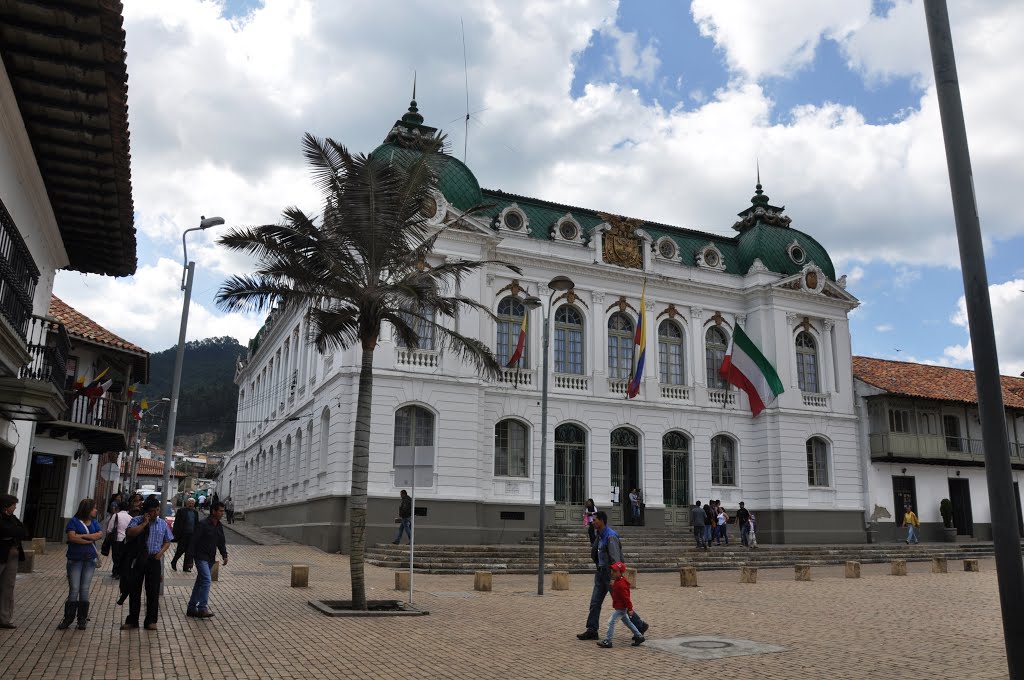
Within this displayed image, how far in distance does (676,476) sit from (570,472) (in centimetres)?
494

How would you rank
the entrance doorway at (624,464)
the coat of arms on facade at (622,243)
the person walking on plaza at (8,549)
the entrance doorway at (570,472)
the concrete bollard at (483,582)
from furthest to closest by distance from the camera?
1. the coat of arms on facade at (622,243)
2. the entrance doorway at (624,464)
3. the entrance doorway at (570,472)
4. the concrete bollard at (483,582)
5. the person walking on plaza at (8,549)

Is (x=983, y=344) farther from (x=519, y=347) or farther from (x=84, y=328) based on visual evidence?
(x=84, y=328)

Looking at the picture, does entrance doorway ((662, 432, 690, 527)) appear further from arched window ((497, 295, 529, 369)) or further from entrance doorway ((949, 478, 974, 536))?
entrance doorway ((949, 478, 974, 536))

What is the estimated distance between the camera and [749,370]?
110 ft

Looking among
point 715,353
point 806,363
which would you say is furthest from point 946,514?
point 715,353

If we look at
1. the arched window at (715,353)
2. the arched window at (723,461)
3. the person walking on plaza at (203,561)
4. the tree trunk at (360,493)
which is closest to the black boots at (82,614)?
the person walking on plaza at (203,561)

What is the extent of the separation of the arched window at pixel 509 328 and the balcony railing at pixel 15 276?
19.2 meters

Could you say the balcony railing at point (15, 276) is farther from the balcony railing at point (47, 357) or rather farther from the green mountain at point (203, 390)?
the green mountain at point (203, 390)

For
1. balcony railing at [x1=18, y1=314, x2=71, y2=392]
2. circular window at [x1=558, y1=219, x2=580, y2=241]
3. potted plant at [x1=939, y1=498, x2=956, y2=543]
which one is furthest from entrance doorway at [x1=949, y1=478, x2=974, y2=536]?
balcony railing at [x1=18, y1=314, x2=71, y2=392]

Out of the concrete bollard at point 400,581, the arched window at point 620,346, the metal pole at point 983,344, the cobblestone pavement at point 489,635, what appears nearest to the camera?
the metal pole at point 983,344

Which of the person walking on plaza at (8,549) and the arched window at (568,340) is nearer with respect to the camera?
the person walking on plaza at (8,549)

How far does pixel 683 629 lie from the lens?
42.1ft

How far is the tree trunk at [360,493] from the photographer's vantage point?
13.8 meters

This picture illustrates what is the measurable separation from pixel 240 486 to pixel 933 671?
161 ft
